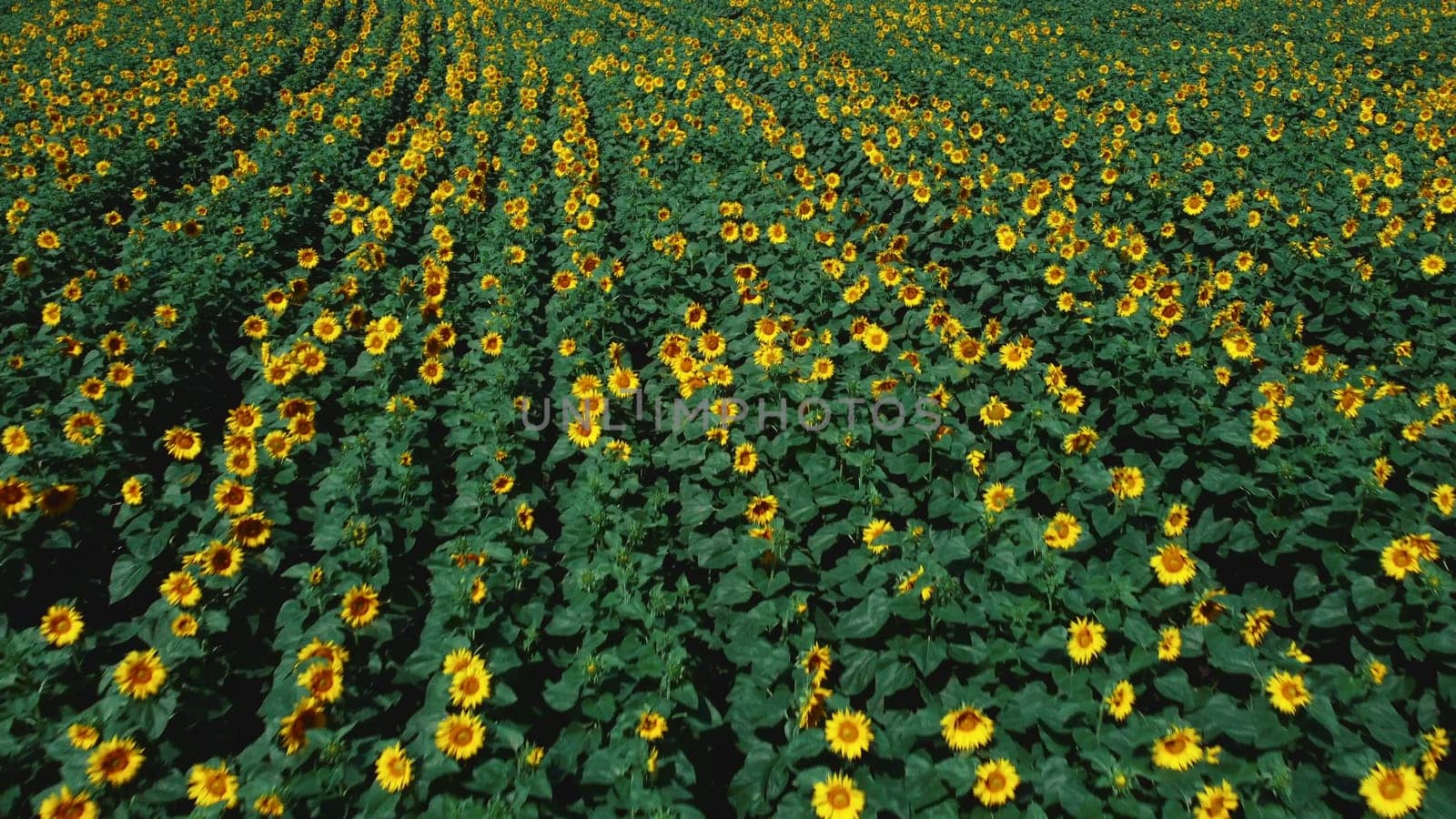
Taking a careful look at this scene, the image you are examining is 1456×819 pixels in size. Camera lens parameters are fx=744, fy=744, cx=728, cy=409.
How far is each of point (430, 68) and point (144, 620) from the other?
14.0 meters

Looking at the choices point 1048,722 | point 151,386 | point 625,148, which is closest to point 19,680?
point 151,386

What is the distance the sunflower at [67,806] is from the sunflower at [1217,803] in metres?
3.69

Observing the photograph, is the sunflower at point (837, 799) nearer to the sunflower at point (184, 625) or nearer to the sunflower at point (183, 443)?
the sunflower at point (184, 625)

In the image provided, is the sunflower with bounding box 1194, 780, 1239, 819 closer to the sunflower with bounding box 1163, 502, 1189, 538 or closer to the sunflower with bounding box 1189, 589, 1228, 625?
the sunflower with bounding box 1189, 589, 1228, 625

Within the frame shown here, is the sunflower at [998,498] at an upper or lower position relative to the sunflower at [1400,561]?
lower

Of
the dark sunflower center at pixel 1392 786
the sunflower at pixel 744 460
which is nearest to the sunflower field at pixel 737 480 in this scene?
the dark sunflower center at pixel 1392 786

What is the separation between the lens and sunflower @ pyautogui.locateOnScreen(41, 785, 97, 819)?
8.25ft

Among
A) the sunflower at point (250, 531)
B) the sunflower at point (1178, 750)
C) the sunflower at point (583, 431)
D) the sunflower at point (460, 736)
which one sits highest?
the sunflower at point (1178, 750)

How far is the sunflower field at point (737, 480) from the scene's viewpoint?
8.91 ft

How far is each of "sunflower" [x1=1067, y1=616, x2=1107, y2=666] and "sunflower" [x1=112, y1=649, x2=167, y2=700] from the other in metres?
3.60

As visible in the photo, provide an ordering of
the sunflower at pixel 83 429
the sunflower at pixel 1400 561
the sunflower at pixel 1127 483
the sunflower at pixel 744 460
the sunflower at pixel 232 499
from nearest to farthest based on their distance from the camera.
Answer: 1. the sunflower at pixel 1400 561
2. the sunflower at pixel 1127 483
3. the sunflower at pixel 232 499
4. the sunflower at pixel 744 460
5. the sunflower at pixel 83 429

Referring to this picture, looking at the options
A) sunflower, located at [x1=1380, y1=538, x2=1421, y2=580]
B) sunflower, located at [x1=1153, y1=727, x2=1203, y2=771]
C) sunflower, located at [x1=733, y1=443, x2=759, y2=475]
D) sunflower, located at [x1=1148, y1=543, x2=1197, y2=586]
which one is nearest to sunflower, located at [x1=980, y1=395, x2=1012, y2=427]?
sunflower, located at [x1=1148, y1=543, x2=1197, y2=586]

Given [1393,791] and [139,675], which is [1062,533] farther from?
[139,675]

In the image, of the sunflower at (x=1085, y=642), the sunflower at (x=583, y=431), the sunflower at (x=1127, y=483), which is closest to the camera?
the sunflower at (x=1085, y=642)
